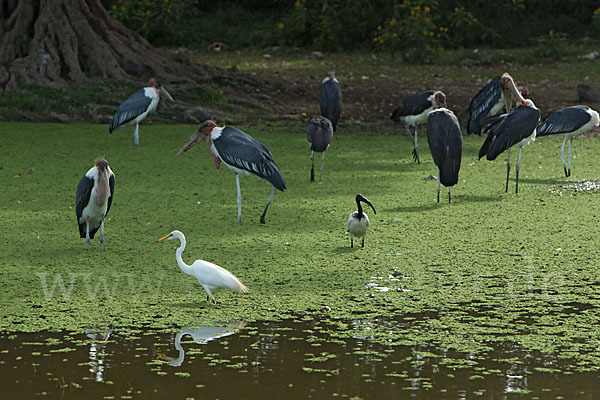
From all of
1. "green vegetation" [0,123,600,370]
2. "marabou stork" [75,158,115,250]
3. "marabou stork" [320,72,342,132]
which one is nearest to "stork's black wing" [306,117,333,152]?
"green vegetation" [0,123,600,370]

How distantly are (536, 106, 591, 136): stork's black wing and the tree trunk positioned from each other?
5971 mm

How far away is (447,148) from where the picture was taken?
22.8ft

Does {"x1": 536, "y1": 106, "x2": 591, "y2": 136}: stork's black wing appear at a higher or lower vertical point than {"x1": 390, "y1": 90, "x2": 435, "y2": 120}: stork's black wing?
lower

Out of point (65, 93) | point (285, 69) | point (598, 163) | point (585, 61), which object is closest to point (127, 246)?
point (598, 163)

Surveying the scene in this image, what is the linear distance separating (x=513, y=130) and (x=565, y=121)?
896 mm

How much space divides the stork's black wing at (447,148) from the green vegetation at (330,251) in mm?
235

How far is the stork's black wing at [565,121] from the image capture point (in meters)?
8.04

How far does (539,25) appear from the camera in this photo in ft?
63.4

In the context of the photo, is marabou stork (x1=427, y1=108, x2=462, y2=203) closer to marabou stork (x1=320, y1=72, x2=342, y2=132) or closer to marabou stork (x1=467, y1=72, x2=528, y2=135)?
marabou stork (x1=467, y1=72, x2=528, y2=135)

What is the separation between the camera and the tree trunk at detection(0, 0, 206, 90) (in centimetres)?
1165

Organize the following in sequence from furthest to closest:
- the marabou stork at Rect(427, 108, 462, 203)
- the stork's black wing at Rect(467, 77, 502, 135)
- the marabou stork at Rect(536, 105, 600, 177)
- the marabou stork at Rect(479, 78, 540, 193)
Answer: the stork's black wing at Rect(467, 77, 502, 135) → the marabou stork at Rect(536, 105, 600, 177) → the marabou stork at Rect(479, 78, 540, 193) → the marabou stork at Rect(427, 108, 462, 203)

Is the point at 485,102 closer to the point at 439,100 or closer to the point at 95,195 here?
the point at 439,100

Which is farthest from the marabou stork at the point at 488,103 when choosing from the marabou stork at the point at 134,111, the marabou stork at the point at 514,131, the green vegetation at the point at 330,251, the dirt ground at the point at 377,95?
the marabou stork at the point at 134,111

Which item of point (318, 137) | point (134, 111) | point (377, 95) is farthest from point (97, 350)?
point (377, 95)
